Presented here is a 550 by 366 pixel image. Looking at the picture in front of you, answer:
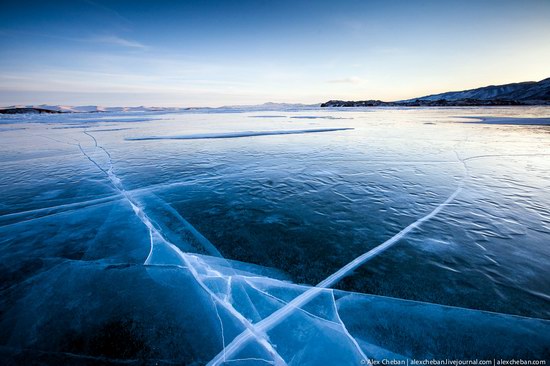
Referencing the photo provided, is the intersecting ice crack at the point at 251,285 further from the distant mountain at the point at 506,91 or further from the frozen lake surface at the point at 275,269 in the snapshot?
the distant mountain at the point at 506,91

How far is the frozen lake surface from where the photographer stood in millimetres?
1667

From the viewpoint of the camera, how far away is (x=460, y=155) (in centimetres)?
702

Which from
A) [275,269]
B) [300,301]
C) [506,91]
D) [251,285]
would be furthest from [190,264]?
[506,91]

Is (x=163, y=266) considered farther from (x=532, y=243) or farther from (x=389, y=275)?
(x=532, y=243)

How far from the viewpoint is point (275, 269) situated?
240 centimetres

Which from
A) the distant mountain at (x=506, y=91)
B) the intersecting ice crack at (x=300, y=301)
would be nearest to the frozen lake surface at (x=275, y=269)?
the intersecting ice crack at (x=300, y=301)

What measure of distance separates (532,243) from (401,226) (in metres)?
1.37

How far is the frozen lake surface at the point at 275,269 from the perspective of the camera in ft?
5.47

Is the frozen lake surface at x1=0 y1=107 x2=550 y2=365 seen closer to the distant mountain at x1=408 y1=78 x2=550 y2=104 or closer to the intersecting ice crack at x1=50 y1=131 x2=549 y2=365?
the intersecting ice crack at x1=50 y1=131 x2=549 y2=365

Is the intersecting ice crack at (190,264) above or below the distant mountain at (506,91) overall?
below

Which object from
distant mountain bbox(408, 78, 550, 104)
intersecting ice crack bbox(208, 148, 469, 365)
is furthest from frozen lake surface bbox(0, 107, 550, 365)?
distant mountain bbox(408, 78, 550, 104)

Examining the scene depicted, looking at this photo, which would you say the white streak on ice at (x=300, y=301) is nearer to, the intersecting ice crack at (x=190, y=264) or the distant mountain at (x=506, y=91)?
the intersecting ice crack at (x=190, y=264)

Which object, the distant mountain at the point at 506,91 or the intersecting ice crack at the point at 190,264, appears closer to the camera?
the intersecting ice crack at the point at 190,264

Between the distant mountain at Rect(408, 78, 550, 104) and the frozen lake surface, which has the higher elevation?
the distant mountain at Rect(408, 78, 550, 104)
